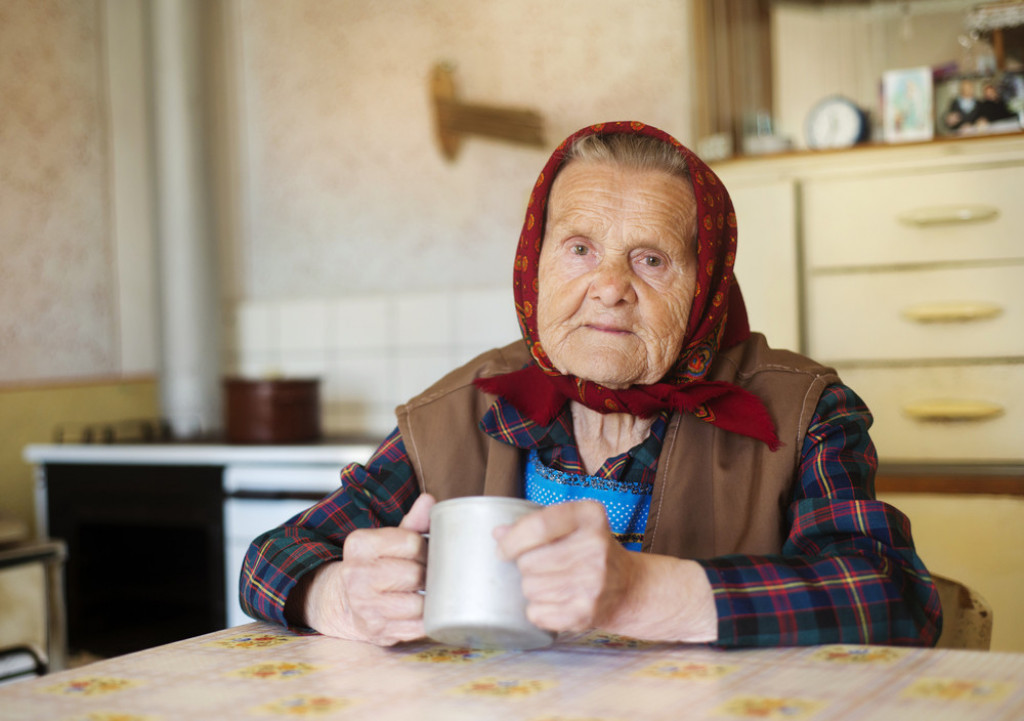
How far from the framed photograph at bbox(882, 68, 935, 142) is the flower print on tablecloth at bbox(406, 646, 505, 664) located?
6.55ft

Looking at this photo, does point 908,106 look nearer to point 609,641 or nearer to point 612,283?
point 612,283

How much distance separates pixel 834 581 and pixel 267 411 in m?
2.12

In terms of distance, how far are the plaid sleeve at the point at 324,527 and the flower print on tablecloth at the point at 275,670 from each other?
0.18 m

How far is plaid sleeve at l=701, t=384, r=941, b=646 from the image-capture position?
973mm

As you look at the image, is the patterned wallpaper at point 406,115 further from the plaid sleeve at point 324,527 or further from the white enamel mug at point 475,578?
the white enamel mug at point 475,578

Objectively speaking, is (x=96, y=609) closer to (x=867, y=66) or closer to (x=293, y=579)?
(x=293, y=579)

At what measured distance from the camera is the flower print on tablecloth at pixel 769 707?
755 millimetres

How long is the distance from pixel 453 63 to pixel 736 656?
8.62 feet

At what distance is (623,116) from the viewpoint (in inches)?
119

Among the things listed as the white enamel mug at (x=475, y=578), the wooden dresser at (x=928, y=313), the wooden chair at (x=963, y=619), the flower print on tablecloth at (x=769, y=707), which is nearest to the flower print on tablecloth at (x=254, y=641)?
the white enamel mug at (x=475, y=578)

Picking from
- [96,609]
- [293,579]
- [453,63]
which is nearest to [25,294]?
[96,609]

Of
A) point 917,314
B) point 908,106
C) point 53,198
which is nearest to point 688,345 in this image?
point 917,314

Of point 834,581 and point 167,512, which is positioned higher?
point 834,581

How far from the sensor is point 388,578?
96cm
